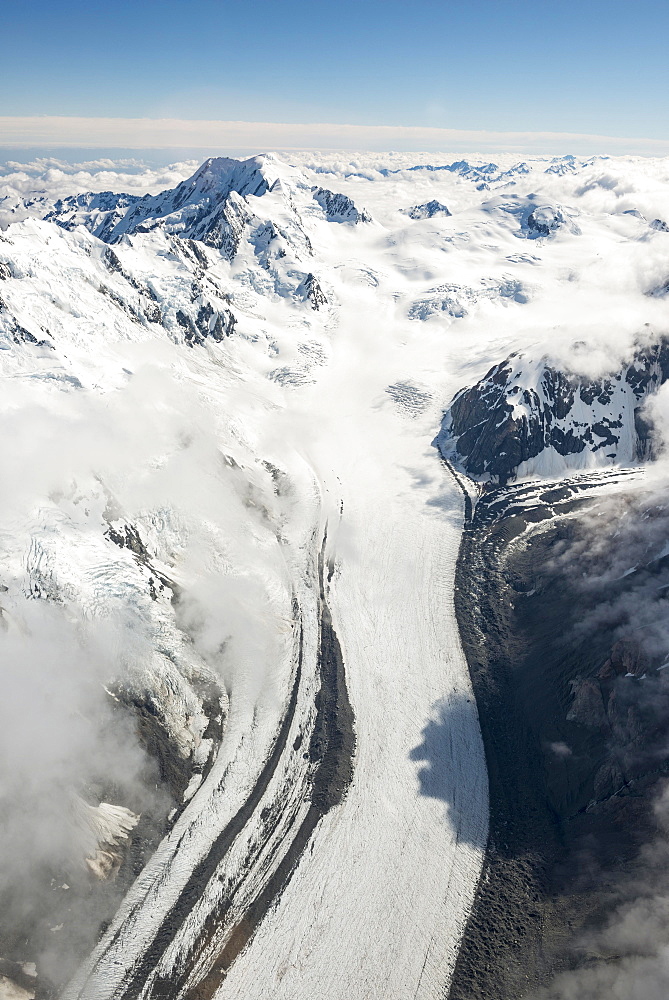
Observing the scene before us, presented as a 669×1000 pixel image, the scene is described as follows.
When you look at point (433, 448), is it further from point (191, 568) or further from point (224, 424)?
point (191, 568)

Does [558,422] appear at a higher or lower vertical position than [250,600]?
higher

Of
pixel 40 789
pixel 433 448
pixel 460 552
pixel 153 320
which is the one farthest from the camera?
pixel 153 320

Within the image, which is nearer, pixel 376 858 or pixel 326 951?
pixel 326 951

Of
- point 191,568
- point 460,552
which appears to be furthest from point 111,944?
point 460,552

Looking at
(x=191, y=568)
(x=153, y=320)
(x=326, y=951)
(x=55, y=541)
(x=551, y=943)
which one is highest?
(x=153, y=320)

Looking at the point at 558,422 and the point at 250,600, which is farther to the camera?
the point at 558,422

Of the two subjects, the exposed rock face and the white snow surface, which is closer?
the white snow surface

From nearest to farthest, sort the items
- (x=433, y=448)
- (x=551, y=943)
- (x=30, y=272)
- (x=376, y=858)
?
(x=551, y=943), (x=376, y=858), (x=30, y=272), (x=433, y=448)

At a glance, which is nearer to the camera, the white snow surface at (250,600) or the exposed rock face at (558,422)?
the white snow surface at (250,600)
